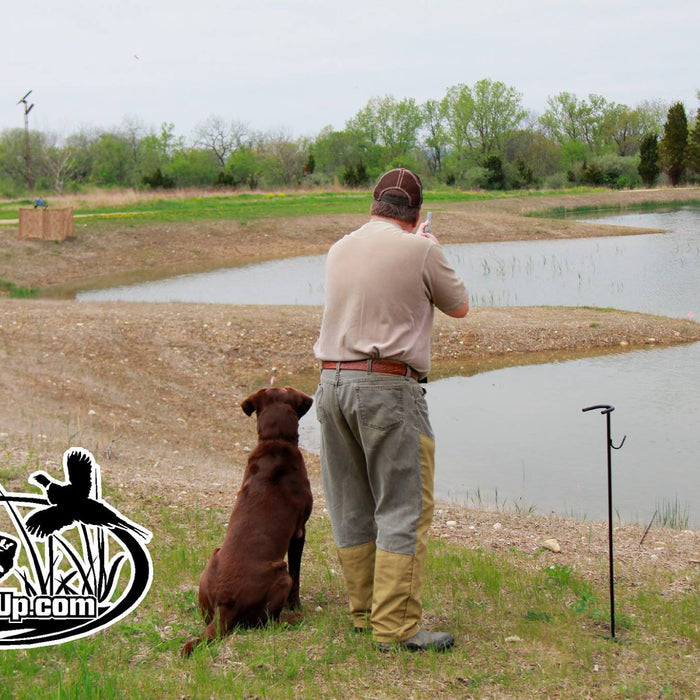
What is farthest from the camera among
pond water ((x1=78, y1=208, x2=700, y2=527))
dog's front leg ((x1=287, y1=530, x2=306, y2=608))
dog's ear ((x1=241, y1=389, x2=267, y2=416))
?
pond water ((x1=78, y1=208, x2=700, y2=527))

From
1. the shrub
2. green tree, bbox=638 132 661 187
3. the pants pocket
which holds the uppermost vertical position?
green tree, bbox=638 132 661 187

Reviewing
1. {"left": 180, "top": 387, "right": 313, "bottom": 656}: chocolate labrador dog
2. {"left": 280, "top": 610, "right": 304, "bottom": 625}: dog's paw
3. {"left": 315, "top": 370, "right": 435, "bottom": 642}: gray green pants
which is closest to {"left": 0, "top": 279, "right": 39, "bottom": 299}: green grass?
{"left": 180, "top": 387, "right": 313, "bottom": 656}: chocolate labrador dog

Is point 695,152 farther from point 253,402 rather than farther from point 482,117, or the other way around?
point 253,402

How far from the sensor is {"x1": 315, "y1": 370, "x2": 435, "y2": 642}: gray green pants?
391 cm

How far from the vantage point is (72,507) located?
405 centimetres

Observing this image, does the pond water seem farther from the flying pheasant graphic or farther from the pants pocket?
the flying pheasant graphic

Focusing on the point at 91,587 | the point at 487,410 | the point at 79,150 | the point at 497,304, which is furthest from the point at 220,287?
the point at 79,150

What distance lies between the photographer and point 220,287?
947 inches

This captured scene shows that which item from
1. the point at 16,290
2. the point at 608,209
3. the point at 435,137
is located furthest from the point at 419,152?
the point at 16,290

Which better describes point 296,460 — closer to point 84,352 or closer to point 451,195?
point 84,352

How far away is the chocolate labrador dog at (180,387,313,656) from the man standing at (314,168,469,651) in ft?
1.36

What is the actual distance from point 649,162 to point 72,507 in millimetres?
78012

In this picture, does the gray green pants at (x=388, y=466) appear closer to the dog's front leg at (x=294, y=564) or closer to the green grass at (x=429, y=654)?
the green grass at (x=429, y=654)

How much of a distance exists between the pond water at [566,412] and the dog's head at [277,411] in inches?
170
